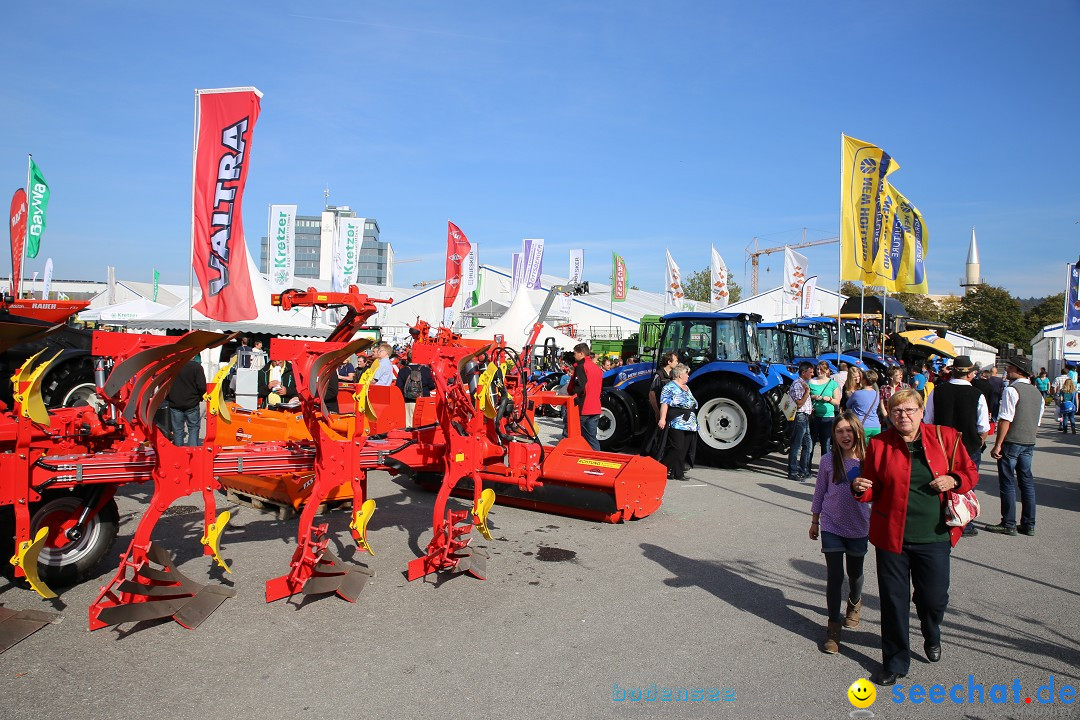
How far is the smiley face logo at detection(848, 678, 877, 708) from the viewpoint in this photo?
347cm

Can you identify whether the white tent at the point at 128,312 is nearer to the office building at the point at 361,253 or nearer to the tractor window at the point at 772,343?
the tractor window at the point at 772,343

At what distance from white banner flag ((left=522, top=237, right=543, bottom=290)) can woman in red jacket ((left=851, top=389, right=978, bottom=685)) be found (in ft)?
93.0

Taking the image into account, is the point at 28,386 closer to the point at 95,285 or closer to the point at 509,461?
the point at 509,461

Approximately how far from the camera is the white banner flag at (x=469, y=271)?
93.8 ft

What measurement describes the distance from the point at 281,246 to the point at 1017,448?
793 inches

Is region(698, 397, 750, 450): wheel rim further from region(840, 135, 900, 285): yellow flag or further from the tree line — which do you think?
the tree line

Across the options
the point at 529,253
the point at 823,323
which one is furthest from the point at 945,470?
the point at 529,253

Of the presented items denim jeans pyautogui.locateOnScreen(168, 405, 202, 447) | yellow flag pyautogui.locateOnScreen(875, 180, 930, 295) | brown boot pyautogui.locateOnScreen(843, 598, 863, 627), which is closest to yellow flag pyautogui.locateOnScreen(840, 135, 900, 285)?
yellow flag pyautogui.locateOnScreen(875, 180, 930, 295)

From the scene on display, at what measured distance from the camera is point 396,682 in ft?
11.8

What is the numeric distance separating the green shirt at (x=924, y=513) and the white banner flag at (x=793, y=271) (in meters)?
28.0

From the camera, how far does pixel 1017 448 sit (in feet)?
22.8

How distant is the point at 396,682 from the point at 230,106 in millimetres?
9347

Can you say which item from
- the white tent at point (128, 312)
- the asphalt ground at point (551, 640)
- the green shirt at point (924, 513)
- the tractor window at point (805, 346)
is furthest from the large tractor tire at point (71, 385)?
the tractor window at point (805, 346)

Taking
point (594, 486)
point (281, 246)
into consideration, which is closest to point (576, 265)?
point (281, 246)
